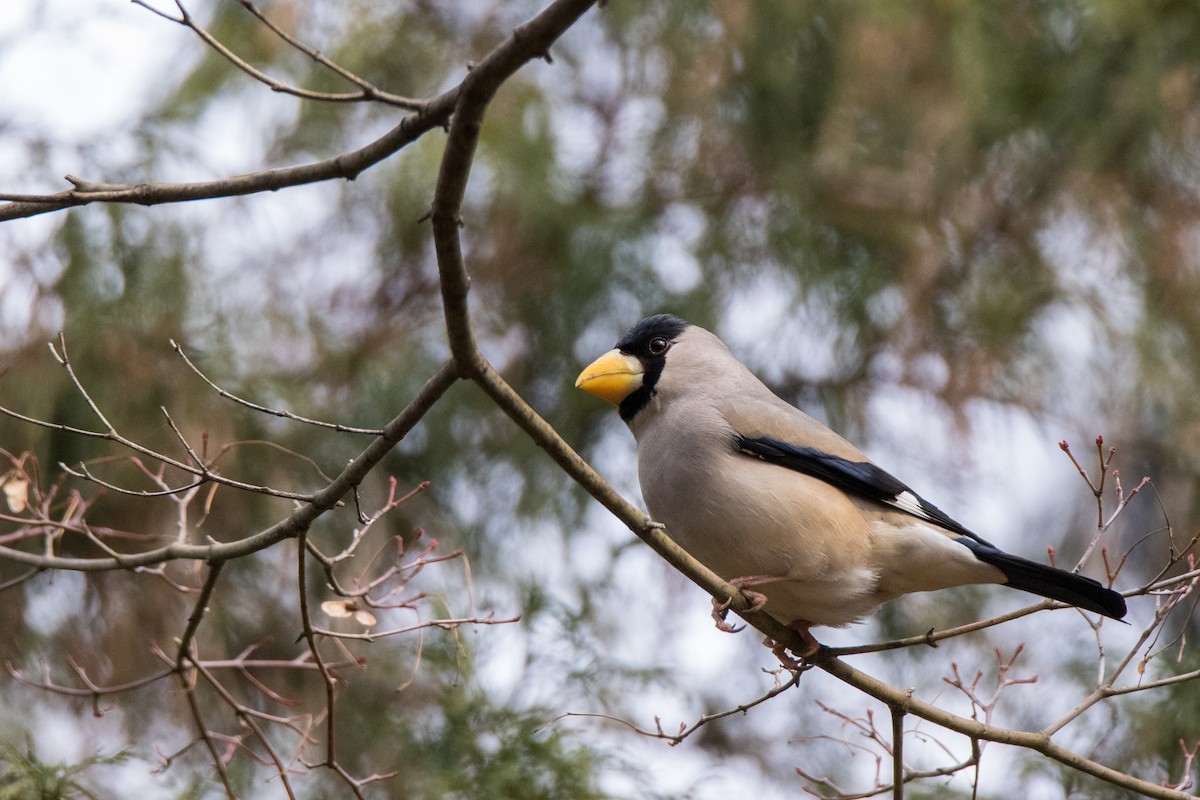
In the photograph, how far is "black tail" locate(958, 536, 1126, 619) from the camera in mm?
3811

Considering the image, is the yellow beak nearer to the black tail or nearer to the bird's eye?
the bird's eye

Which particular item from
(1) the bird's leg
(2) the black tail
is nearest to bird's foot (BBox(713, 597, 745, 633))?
(1) the bird's leg

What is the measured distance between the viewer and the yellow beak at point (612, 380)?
4734 mm

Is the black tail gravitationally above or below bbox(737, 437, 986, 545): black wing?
below

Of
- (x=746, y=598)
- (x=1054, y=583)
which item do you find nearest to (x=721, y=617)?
(x=746, y=598)

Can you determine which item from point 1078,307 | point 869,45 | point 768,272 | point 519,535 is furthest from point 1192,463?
point 519,535

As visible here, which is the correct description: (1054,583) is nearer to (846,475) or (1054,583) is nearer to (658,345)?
(846,475)

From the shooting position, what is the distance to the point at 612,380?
186 inches

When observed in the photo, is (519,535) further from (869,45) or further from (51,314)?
(869,45)

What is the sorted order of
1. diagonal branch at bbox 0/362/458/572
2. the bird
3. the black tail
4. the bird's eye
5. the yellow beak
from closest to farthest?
1. diagonal branch at bbox 0/362/458/572
2. the black tail
3. the bird
4. the yellow beak
5. the bird's eye

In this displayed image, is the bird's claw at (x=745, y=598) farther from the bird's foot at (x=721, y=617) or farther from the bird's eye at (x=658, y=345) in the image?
the bird's eye at (x=658, y=345)

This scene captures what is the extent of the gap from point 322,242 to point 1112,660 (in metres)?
4.61

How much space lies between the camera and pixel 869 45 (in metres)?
7.04

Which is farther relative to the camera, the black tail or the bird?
the bird
